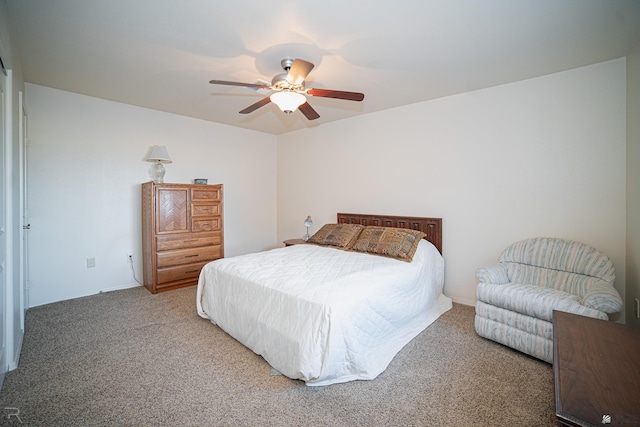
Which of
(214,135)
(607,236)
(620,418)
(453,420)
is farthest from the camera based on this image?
(214,135)

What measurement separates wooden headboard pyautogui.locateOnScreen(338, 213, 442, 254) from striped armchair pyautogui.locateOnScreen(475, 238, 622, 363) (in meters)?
0.77

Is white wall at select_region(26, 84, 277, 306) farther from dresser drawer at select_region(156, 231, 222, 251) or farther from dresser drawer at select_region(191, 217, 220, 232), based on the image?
dresser drawer at select_region(191, 217, 220, 232)

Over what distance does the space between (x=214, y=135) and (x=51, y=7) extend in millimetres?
2818

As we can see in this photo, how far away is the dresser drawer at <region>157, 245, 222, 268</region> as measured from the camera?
377 centimetres

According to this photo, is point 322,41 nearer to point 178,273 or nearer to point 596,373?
point 596,373

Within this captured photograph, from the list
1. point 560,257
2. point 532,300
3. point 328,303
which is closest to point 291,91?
point 328,303

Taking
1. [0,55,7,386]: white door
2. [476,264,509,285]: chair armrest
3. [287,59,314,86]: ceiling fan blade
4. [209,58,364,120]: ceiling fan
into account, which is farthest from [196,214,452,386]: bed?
[287,59,314,86]: ceiling fan blade

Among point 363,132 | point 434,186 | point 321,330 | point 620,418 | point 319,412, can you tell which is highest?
point 363,132

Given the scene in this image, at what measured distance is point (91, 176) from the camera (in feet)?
11.9

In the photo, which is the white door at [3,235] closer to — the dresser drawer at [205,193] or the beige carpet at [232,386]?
the beige carpet at [232,386]

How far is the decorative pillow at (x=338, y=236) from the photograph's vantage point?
11.7 ft

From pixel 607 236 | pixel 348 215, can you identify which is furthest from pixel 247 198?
pixel 607 236

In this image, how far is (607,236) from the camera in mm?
2568

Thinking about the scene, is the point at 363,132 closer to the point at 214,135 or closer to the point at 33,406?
the point at 214,135
